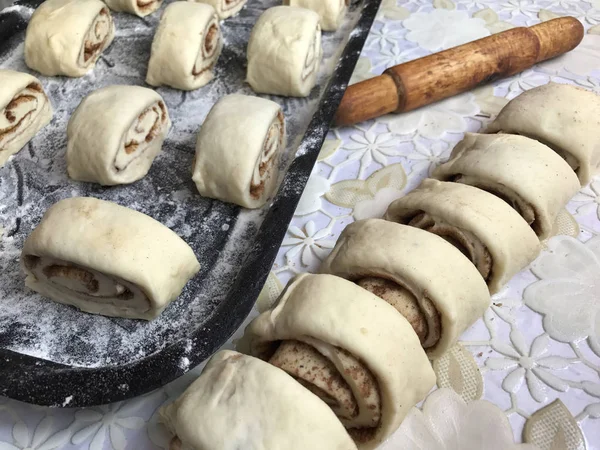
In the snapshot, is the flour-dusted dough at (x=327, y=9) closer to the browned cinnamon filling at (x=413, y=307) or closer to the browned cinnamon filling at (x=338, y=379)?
the browned cinnamon filling at (x=413, y=307)

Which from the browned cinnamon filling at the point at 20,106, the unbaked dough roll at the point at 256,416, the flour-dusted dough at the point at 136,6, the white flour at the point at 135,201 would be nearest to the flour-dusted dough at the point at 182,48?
the white flour at the point at 135,201

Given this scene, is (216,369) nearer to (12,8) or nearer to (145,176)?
(145,176)

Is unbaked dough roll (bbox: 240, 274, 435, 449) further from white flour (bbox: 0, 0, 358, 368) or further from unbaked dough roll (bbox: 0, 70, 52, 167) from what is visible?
unbaked dough roll (bbox: 0, 70, 52, 167)

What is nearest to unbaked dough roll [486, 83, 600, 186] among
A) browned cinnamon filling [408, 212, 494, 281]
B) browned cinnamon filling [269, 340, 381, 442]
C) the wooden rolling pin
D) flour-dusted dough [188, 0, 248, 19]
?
the wooden rolling pin

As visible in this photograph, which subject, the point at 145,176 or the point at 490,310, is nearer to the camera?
the point at 490,310

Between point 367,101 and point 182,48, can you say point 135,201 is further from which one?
point 367,101

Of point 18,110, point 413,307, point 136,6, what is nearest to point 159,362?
point 413,307

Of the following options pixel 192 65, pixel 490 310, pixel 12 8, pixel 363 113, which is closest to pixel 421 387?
pixel 490 310
